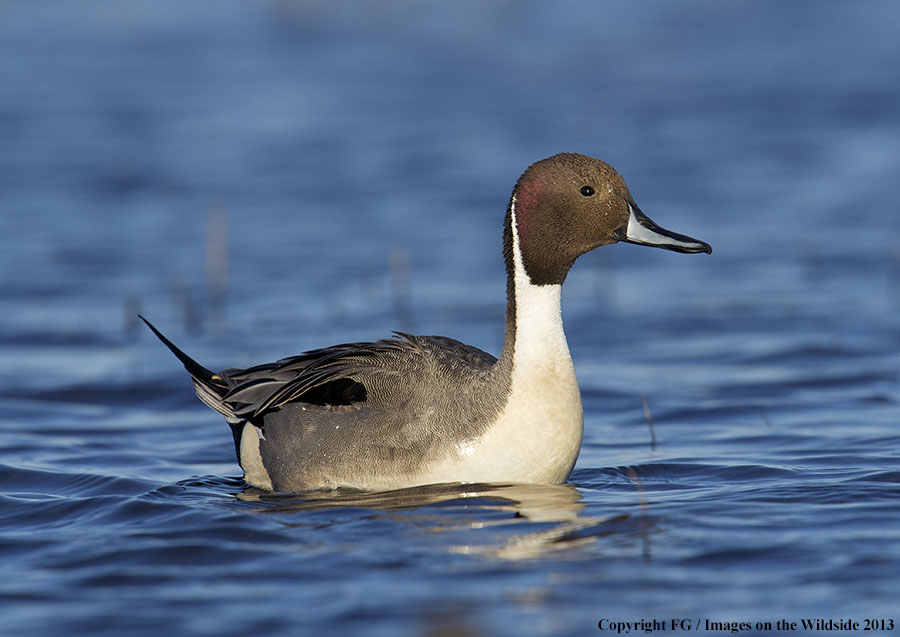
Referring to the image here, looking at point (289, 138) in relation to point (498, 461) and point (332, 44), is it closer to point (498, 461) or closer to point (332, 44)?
point (332, 44)

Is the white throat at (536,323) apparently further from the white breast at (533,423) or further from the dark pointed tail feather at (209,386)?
the dark pointed tail feather at (209,386)

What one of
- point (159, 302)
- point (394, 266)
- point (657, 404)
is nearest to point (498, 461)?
point (657, 404)

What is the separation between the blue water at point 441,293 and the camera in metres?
5.26

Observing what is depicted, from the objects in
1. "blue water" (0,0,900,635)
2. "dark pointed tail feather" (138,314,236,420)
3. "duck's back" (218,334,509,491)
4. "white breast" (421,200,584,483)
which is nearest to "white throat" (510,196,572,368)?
"white breast" (421,200,584,483)

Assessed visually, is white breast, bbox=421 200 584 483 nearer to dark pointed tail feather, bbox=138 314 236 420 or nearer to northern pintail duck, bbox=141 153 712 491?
northern pintail duck, bbox=141 153 712 491

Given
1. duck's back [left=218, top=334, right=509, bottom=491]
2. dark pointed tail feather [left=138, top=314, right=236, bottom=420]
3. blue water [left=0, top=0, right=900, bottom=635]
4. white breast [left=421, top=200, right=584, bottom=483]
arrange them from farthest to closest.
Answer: dark pointed tail feather [left=138, top=314, right=236, bottom=420]
duck's back [left=218, top=334, right=509, bottom=491]
white breast [left=421, top=200, right=584, bottom=483]
blue water [left=0, top=0, right=900, bottom=635]

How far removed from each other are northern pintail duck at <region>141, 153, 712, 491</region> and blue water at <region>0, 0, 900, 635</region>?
0.16 m

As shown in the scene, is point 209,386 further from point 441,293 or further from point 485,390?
point 441,293

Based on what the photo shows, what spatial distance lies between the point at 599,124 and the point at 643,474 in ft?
36.9

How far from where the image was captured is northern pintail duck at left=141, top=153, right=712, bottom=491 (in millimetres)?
6051

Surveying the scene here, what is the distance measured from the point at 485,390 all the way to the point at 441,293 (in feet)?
17.6

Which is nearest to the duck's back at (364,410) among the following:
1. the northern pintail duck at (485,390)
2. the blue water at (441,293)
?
the northern pintail duck at (485,390)

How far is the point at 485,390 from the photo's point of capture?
6133mm

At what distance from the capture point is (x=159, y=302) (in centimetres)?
1144
